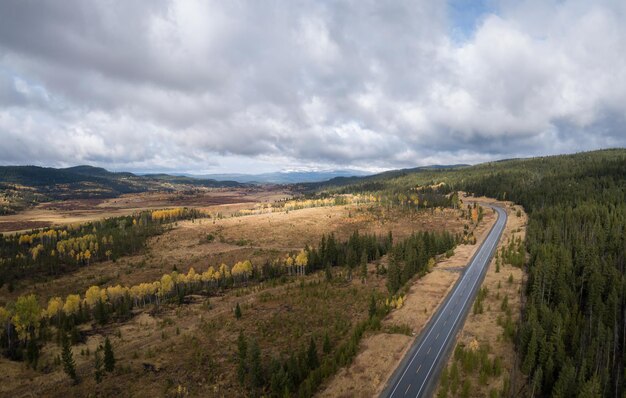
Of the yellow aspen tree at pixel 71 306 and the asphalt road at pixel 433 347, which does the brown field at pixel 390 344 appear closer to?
the asphalt road at pixel 433 347

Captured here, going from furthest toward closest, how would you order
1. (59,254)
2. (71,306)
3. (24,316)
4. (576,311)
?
(59,254)
(71,306)
(24,316)
(576,311)

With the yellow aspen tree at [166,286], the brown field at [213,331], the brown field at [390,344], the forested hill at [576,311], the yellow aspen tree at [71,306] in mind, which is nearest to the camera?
the forested hill at [576,311]

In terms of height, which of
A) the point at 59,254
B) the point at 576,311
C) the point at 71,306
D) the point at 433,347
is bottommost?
the point at 71,306

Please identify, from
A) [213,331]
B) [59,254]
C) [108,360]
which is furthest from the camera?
[59,254]

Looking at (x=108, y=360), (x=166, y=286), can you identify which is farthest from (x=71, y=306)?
(x=108, y=360)

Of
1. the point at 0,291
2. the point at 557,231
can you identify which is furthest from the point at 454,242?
the point at 0,291

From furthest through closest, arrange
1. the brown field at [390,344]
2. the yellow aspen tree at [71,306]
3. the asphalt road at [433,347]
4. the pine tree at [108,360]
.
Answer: the yellow aspen tree at [71,306] → the pine tree at [108,360] → the brown field at [390,344] → the asphalt road at [433,347]

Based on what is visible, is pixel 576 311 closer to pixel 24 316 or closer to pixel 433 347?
pixel 433 347

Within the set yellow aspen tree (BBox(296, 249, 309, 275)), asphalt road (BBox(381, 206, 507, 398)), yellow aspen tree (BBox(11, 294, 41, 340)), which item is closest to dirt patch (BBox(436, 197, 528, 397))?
asphalt road (BBox(381, 206, 507, 398))

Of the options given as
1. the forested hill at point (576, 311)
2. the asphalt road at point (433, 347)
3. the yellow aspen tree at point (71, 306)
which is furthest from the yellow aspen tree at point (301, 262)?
the forested hill at point (576, 311)
